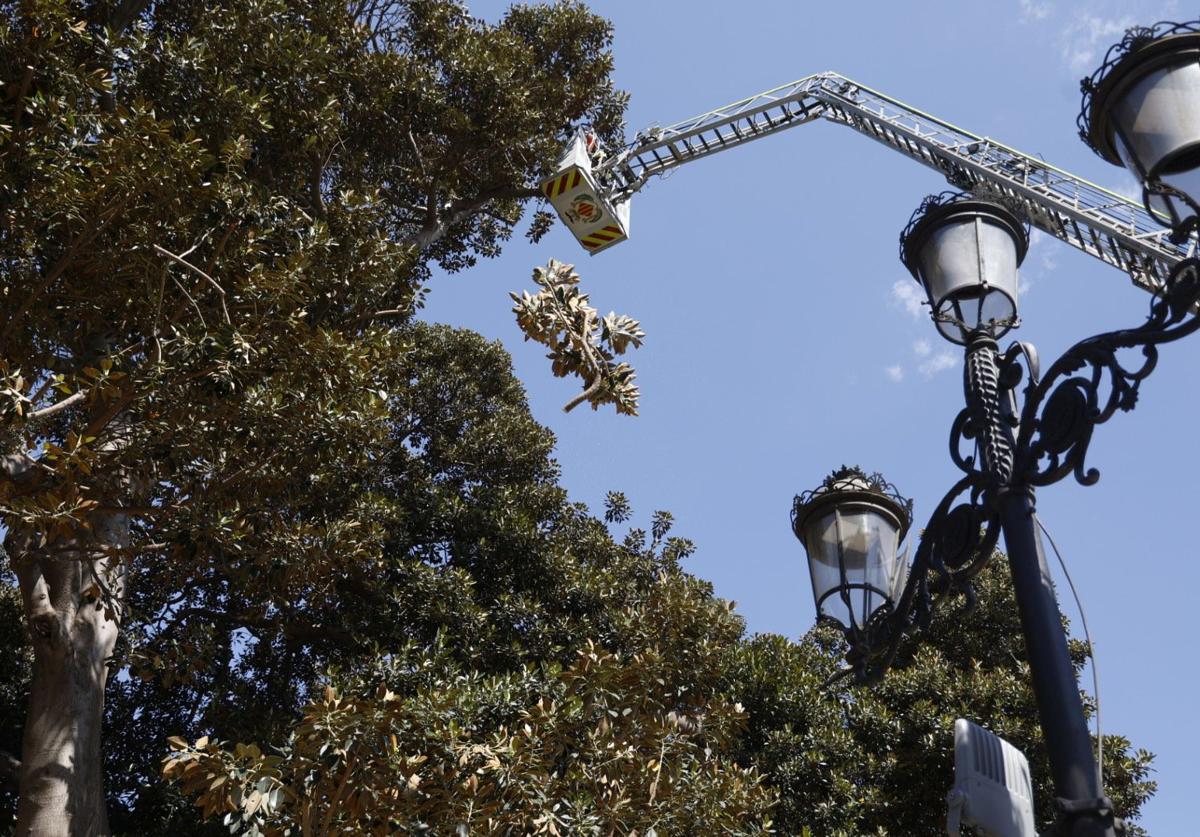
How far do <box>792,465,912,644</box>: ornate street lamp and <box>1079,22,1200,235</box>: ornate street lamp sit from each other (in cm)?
161

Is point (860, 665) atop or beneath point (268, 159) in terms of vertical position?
beneath

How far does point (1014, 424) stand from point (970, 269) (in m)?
0.68

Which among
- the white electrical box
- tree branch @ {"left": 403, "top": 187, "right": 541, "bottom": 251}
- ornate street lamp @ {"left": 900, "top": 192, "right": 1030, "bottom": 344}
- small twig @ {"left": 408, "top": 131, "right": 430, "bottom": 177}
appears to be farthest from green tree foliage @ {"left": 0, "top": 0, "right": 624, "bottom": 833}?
the white electrical box

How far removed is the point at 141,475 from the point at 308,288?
5.47ft

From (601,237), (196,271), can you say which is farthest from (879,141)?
(196,271)

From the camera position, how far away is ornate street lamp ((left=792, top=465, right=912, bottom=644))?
4543mm

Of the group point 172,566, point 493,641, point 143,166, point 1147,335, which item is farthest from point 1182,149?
point 172,566

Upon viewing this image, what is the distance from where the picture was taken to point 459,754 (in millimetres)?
6805

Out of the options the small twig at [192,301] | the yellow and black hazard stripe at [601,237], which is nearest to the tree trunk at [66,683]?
the small twig at [192,301]

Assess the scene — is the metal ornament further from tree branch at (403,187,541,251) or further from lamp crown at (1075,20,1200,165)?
tree branch at (403,187,541,251)

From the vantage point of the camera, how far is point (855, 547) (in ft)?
15.4

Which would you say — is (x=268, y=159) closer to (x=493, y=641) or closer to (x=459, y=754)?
(x=493, y=641)

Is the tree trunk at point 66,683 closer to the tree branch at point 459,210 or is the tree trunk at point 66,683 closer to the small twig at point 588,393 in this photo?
the small twig at point 588,393

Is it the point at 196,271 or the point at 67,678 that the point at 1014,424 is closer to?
the point at 196,271
